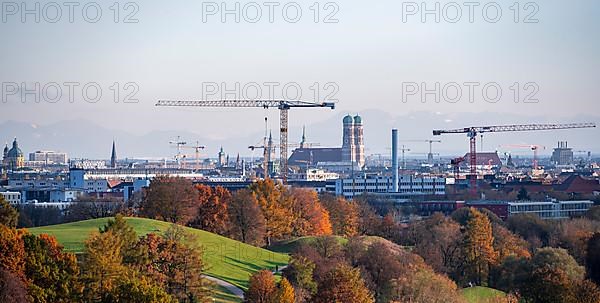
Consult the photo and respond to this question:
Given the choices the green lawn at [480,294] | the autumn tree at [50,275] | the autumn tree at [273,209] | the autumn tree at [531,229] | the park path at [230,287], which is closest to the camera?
the autumn tree at [50,275]

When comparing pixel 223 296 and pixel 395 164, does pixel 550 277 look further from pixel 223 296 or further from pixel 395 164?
pixel 395 164

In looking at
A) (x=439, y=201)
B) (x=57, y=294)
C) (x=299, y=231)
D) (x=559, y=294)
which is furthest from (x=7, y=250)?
(x=439, y=201)

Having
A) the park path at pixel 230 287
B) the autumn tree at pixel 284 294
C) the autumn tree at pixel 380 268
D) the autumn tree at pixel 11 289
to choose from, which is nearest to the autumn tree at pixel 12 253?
the autumn tree at pixel 11 289

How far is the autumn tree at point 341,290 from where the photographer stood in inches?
1571

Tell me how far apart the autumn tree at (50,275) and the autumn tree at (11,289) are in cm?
71

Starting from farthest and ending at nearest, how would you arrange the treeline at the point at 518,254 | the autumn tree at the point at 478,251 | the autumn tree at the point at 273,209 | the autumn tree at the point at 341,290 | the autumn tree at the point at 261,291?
the autumn tree at the point at 273,209 < the autumn tree at the point at 478,251 < the treeline at the point at 518,254 < the autumn tree at the point at 261,291 < the autumn tree at the point at 341,290

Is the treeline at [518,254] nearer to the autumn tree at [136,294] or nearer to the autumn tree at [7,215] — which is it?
the autumn tree at [136,294]

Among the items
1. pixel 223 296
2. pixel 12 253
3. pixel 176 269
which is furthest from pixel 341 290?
pixel 12 253

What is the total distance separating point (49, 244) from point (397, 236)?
110 ft

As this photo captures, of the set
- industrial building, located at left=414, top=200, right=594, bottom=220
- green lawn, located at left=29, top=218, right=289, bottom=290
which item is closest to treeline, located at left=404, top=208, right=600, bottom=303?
green lawn, located at left=29, top=218, right=289, bottom=290

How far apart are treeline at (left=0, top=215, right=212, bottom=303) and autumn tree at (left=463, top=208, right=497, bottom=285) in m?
17.3

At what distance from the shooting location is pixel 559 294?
43.7 metres

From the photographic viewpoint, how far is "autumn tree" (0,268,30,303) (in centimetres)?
3375

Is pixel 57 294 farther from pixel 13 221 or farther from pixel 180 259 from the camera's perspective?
pixel 13 221
